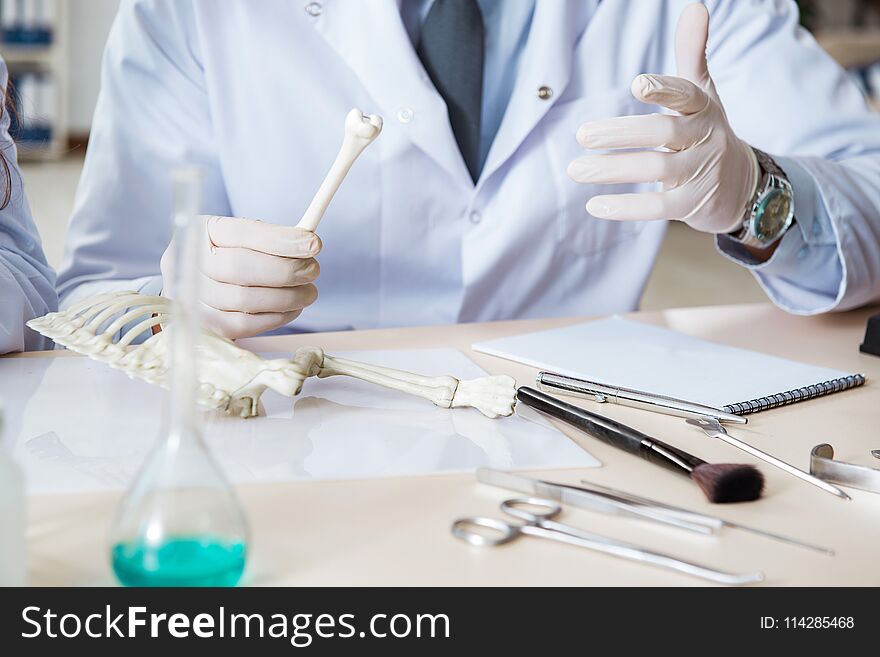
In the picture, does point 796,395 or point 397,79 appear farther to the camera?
point 397,79

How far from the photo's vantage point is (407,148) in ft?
3.84

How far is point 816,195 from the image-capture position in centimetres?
111

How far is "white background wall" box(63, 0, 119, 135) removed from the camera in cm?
572

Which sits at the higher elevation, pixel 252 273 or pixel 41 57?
pixel 252 273

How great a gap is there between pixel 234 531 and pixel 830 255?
0.87 m

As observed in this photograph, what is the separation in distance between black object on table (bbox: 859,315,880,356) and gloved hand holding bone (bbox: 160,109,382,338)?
54 cm

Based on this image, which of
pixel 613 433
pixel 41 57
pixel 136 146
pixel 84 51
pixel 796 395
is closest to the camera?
pixel 613 433

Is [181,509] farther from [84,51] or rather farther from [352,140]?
[84,51]

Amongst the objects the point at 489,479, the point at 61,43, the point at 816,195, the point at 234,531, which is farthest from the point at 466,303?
the point at 61,43

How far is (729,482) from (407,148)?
70 cm

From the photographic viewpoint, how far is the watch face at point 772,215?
3.43ft

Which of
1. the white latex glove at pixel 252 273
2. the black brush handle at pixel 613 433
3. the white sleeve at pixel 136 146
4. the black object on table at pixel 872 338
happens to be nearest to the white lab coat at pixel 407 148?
the white sleeve at pixel 136 146

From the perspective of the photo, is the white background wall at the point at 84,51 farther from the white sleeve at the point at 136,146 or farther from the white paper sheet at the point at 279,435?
the white paper sheet at the point at 279,435

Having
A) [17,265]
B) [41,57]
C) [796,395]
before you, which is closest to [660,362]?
[796,395]
